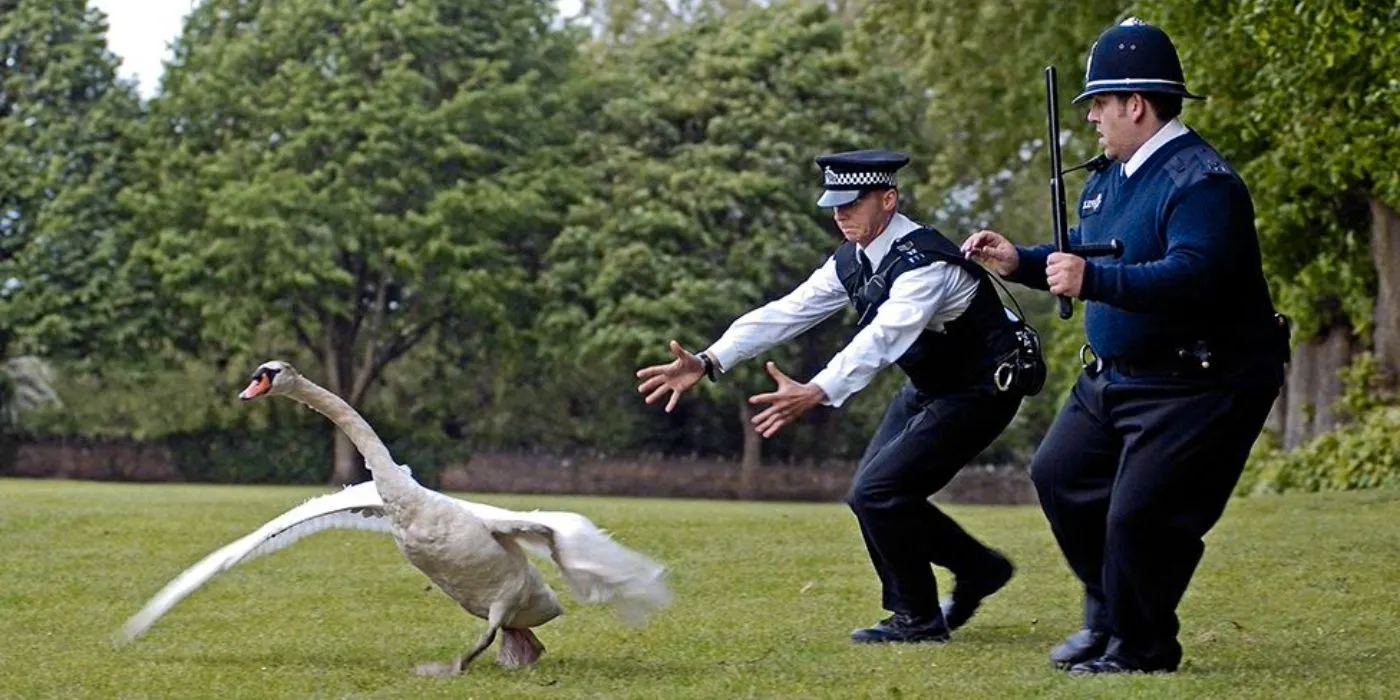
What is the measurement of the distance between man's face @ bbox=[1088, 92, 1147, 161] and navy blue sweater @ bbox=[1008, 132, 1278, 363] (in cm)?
12

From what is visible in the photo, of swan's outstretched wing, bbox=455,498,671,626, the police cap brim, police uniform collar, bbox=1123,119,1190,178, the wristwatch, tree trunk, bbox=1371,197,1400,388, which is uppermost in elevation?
tree trunk, bbox=1371,197,1400,388

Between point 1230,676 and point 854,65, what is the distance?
4991cm

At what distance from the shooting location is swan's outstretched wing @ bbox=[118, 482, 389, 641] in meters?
Answer: 9.32

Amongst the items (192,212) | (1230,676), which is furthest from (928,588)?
(192,212)

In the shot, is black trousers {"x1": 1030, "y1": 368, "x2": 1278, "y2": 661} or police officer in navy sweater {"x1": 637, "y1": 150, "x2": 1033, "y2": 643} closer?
black trousers {"x1": 1030, "y1": 368, "x2": 1278, "y2": 661}

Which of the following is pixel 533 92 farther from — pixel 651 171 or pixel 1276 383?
pixel 1276 383

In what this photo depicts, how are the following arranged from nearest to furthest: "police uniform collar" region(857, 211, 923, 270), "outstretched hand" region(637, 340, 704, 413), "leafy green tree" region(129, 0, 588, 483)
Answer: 1. "outstretched hand" region(637, 340, 704, 413)
2. "police uniform collar" region(857, 211, 923, 270)
3. "leafy green tree" region(129, 0, 588, 483)

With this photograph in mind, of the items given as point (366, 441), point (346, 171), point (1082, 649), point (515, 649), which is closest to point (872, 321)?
point (1082, 649)

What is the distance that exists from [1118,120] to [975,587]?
110 inches

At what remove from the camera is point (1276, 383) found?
870 centimetres

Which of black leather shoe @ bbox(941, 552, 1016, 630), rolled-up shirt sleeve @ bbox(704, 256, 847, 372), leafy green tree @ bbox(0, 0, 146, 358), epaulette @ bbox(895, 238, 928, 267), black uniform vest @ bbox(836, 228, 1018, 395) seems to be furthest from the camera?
leafy green tree @ bbox(0, 0, 146, 358)

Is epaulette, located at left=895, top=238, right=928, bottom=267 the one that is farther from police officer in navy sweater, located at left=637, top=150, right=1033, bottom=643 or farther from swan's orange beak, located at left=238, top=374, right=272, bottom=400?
swan's orange beak, located at left=238, top=374, right=272, bottom=400

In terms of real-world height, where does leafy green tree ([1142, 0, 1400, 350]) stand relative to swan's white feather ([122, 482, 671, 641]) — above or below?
above

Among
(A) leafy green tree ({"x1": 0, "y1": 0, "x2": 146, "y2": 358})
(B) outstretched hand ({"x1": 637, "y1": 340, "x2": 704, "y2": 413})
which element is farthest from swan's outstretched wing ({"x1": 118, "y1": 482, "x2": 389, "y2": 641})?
(A) leafy green tree ({"x1": 0, "y1": 0, "x2": 146, "y2": 358})
